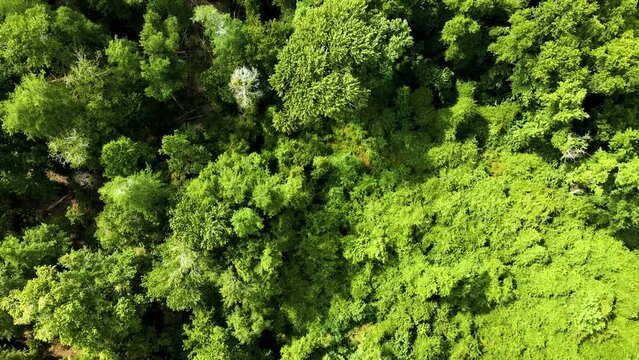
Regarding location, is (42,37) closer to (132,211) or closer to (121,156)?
(121,156)

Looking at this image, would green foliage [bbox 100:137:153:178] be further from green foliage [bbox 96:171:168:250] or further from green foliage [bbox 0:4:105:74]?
green foliage [bbox 0:4:105:74]

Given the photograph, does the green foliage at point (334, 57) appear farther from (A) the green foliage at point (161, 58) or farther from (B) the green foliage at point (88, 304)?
(B) the green foliage at point (88, 304)

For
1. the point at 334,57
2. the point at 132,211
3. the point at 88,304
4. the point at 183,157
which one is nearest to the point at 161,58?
the point at 183,157

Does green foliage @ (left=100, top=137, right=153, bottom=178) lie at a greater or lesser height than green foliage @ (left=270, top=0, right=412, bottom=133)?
lesser

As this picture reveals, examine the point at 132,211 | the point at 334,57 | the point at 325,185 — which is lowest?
the point at 325,185

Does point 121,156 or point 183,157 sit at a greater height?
point 121,156

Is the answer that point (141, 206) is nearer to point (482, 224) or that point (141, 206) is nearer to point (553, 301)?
point (482, 224)

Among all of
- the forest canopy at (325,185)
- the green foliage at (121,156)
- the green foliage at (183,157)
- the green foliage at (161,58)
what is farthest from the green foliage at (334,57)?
the green foliage at (121,156)

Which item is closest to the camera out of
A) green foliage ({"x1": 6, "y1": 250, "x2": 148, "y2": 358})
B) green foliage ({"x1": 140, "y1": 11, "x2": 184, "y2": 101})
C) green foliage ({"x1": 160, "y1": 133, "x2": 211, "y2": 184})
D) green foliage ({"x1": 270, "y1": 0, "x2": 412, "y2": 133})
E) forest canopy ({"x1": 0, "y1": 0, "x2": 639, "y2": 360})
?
green foliage ({"x1": 6, "y1": 250, "x2": 148, "y2": 358})

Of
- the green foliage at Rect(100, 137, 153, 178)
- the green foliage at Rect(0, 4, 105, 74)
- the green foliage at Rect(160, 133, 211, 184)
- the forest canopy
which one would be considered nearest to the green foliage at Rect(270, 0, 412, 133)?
the forest canopy

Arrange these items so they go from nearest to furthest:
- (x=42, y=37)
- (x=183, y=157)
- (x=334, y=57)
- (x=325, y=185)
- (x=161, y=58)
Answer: (x=334, y=57), (x=42, y=37), (x=161, y=58), (x=183, y=157), (x=325, y=185)
